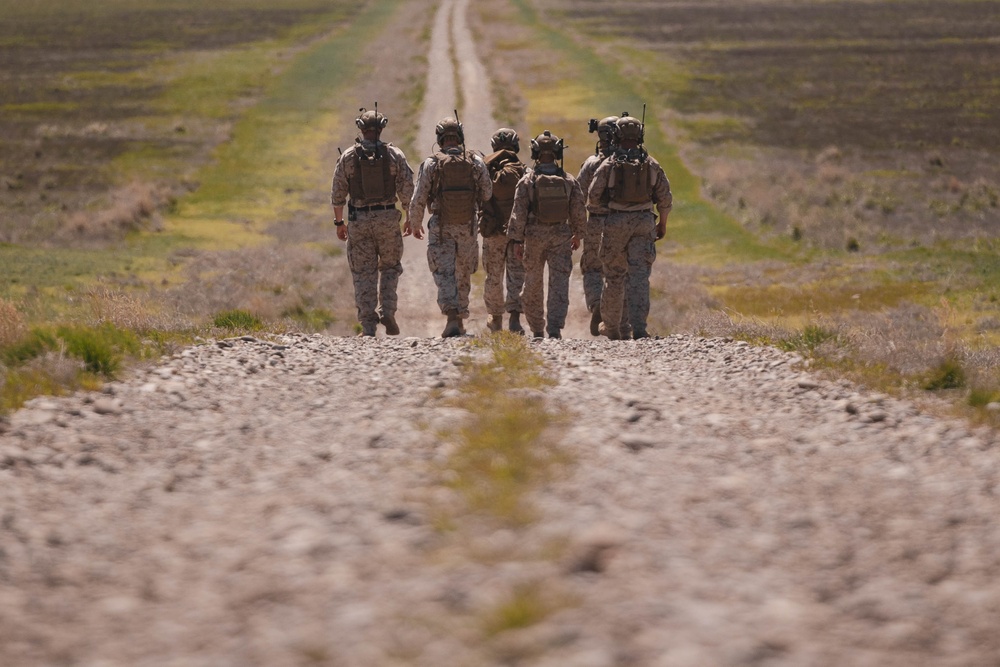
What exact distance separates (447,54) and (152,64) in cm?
1918

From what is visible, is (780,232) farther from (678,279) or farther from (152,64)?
(152,64)

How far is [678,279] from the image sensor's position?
20.9m

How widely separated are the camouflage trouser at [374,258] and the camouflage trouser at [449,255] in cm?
46

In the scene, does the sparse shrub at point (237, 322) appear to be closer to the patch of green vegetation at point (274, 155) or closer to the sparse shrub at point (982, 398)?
the sparse shrub at point (982, 398)

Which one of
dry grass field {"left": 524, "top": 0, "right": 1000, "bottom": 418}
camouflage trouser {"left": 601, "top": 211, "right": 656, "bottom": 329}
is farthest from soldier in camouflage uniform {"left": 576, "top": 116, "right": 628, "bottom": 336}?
dry grass field {"left": 524, "top": 0, "right": 1000, "bottom": 418}

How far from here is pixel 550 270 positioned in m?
13.9

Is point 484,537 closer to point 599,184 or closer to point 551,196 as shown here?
point 551,196

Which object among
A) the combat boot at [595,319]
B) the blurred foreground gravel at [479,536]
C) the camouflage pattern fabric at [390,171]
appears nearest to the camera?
the blurred foreground gravel at [479,536]

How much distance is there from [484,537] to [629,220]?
29.1 feet

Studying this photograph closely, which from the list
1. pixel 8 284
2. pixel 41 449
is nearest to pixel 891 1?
pixel 8 284

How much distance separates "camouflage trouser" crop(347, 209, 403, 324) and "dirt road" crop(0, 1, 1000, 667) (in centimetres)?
509

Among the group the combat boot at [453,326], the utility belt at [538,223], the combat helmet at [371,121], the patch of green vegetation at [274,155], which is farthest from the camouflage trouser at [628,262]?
the patch of green vegetation at [274,155]

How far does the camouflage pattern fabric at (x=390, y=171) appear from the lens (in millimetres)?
12844

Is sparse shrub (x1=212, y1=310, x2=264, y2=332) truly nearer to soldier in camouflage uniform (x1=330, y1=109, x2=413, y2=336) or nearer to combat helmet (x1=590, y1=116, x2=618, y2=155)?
soldier in camouflage uniform (x1=330, y1=109, x2=413, y2=336)
